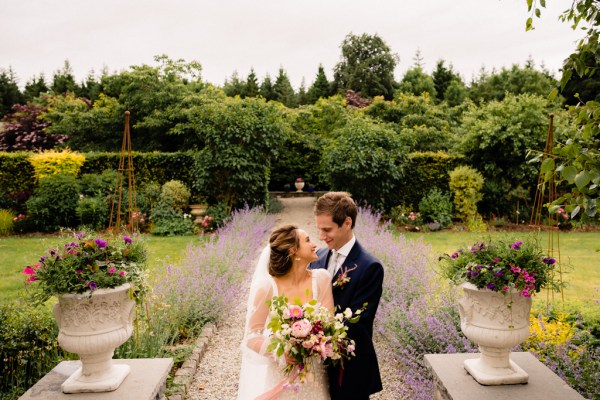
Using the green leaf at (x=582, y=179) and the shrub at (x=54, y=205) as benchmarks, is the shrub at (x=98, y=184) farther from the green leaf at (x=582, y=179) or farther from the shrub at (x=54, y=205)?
the green leaf at (x=582, y=179)

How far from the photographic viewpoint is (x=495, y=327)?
2.85 meters

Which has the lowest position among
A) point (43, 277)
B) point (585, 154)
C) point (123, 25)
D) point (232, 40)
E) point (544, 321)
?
point (544, 321)

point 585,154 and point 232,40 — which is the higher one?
point 232,40

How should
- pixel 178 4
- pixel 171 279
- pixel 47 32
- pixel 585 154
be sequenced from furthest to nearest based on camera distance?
1. pixel 47 32
2. pixel 178 4
3. pixel 171 279
4. pixel 585 154

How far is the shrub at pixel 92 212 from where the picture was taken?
11.5 meters

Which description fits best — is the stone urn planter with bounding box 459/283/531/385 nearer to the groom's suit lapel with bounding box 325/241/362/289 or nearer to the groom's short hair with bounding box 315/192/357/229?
the groom's suit lapel with bounding box 325/241/362/289

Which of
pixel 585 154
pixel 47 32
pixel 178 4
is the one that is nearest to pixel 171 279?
pixel 585 154

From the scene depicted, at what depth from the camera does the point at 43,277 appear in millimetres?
2781

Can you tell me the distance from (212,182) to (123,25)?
4820 millimetres

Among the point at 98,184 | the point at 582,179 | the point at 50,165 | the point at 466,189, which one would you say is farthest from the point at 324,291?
the point at 50,165

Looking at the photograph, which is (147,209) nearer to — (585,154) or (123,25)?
(123,25)

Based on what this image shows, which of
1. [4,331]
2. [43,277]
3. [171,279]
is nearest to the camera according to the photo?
[43,277]

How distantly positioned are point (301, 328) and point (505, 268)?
1481 mm

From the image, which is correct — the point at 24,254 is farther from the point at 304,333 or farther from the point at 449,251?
the point at 304,333
